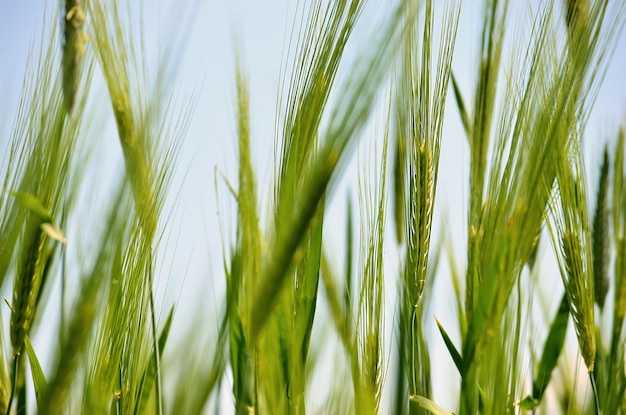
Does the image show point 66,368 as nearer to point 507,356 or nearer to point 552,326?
point 507,356

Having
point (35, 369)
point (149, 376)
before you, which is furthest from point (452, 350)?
point (35, 369)

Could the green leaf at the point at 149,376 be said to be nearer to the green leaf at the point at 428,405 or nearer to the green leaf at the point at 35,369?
the green leaf at the point at 35,369

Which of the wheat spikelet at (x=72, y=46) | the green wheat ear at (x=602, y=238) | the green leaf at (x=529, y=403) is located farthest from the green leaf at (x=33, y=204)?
the green wheat ear at (x=602, y=238)

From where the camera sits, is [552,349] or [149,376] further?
[552,349]

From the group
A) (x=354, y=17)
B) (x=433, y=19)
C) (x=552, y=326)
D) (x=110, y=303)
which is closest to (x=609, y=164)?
(x=552, y=326)

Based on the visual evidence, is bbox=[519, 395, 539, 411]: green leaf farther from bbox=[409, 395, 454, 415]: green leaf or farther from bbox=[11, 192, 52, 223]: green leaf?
bbox=[11, 192, 52, 223]: green leaf

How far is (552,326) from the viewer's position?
1.08 meters

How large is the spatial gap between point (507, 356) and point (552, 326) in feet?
0.97

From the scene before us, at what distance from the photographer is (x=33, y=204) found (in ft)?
2.33

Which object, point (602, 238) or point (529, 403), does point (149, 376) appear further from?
point (602, 238)

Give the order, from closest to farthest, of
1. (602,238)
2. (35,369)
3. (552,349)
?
1. (35,369)
2. (552,349)
3. (602,238)

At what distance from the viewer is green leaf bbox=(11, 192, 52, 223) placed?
71 centimetres

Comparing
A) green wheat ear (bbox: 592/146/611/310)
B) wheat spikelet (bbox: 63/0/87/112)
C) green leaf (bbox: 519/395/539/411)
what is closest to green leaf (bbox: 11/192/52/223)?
wheat spikelet (bbox: 63/0/87/112)

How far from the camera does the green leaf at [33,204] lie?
0.71 metres
